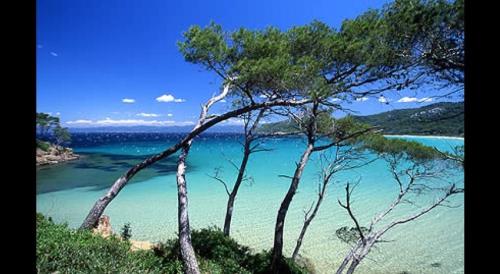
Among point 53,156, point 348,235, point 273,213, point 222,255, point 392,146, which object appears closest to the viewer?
point 222,255

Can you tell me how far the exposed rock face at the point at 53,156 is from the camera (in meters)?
33.4

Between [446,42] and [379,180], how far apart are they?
20.4 meters

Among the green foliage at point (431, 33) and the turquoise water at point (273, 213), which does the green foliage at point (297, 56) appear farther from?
the turquoise water at point (273, 213)

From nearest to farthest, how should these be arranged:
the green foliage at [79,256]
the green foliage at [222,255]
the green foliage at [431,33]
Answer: the green foliage at [79,256], the green foliage at [431,33], the green foliage at [222,255]

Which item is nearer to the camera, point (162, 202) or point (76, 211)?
point (76, 211)

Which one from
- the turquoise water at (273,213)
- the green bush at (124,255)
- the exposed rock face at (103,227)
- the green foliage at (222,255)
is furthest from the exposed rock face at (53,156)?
the green bush at (124,255)

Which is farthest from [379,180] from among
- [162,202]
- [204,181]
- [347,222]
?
[162,202]

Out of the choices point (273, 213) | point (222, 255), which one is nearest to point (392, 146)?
point (222, 255)

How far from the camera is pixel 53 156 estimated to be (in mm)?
35625

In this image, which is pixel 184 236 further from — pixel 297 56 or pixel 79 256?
pixel 297 56

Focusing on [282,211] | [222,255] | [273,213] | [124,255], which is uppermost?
[282,211]

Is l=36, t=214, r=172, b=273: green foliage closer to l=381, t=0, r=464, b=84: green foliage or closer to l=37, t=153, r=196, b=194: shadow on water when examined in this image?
l=381, t=0, r=464, b=84: green foliage

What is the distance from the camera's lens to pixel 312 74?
6352mm
